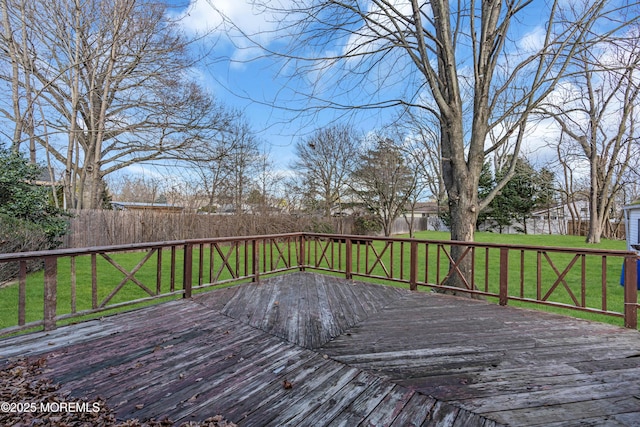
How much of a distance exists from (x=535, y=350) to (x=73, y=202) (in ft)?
43.9

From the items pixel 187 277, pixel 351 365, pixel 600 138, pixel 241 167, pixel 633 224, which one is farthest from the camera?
pixel 241 167

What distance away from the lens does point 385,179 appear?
13.7m

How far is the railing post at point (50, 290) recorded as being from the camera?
2953 mm

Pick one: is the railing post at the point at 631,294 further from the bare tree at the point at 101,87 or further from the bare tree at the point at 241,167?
the bare tree at the point at 241,167

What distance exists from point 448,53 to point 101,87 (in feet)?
35.6

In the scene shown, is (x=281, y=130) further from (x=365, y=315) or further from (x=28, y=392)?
(x=28, y=392)

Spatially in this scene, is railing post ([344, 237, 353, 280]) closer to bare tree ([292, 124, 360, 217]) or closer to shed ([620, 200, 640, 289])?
shed ([620, 200, 640, 289])

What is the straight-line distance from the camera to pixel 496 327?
3162mm

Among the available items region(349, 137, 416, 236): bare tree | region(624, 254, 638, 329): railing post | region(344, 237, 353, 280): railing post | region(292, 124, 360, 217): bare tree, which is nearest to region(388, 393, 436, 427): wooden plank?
region(624, 254, 638, 329): railing post

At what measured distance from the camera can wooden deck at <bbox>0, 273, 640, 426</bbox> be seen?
179 cm

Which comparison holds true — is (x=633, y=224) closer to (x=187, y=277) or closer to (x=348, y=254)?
(x=348, y=254)

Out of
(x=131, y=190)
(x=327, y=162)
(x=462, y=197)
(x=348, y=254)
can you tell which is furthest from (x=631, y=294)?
(x=131, y=190)

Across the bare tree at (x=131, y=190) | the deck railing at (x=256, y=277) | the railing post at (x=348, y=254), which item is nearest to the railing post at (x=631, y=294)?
the deck railing at (x=256, y=277)

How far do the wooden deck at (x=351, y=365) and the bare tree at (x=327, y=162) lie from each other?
12.6 meters
